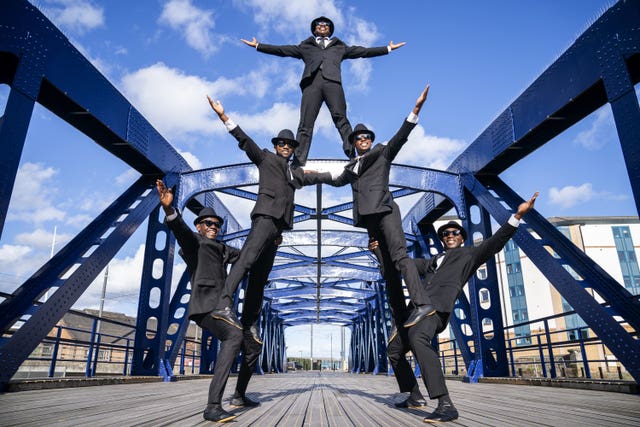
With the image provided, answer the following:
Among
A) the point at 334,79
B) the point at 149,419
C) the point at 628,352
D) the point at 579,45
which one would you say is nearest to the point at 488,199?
the point at 579,45

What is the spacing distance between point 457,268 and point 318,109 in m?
2.33

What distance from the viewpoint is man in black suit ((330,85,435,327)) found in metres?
3.48

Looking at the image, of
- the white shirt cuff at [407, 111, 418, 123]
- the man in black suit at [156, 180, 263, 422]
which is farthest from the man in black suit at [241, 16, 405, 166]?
the man in black suit at [156, 180, 263, 422]

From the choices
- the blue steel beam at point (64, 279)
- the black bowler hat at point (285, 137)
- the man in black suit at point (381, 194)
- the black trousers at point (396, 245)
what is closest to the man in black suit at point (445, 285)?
the black trousers at point (396, 245)

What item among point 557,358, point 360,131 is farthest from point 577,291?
point 557,358

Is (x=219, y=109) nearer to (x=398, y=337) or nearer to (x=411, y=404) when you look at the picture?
(x=398, y=337)

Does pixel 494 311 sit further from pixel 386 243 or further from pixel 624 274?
pixel 624 274

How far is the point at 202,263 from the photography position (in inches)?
137

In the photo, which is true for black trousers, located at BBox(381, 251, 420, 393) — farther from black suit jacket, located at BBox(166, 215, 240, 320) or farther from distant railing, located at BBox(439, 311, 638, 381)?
distant railing, located at BBox(439, 311, 638, 381)

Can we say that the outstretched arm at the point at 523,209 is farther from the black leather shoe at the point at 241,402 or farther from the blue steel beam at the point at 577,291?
the blue steel beam at the point at 577,291

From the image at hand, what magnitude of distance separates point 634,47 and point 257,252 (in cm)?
491

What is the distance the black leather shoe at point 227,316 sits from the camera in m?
3.11

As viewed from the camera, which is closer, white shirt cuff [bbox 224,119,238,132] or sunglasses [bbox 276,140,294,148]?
white shirt cuff [bbox 224,119,238,132]

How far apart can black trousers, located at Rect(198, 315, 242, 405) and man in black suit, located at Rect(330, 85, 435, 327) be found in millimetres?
1388
